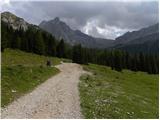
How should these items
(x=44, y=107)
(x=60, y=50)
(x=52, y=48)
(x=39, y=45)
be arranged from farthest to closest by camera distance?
(x=60, y=50) < (x=52, y=48) < (x=39, y=45) < (x=44, y=107)

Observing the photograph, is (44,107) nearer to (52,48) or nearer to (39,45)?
(39,45)

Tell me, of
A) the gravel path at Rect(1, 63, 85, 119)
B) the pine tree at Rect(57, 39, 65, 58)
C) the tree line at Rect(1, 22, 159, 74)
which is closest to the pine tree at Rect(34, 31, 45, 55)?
the tree line at Rect(1, 22, 159, 74)

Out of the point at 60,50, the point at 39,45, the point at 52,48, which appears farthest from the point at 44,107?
the point at 60,50

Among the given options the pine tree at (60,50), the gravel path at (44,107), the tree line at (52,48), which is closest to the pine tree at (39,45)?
the tree line at (52,48)

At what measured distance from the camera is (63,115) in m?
20.0

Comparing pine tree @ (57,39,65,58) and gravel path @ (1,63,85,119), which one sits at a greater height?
pine tree @ (57,39,65,58)

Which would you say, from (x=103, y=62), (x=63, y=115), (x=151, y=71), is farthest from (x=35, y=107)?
(x=103, y=62)

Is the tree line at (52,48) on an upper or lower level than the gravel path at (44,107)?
upper

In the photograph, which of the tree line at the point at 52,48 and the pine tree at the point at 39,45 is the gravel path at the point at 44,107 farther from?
the pine tree at the point at 39,45

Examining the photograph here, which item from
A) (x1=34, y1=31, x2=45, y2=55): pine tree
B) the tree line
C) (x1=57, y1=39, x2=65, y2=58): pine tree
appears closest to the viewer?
the tree line

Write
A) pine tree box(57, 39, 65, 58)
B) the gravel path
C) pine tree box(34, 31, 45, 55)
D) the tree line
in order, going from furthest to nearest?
pine tree box(57, 39, 65, 58)
pine tree box(34, 31, 45, 55)
the tree line
the gravel path

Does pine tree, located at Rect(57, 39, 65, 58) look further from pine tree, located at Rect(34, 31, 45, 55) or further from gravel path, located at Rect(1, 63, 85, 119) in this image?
gravel path, located at Rect(1, 63, 85, 119)

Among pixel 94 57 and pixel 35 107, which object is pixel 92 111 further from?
pixel 94 57

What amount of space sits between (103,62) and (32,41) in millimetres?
63812
